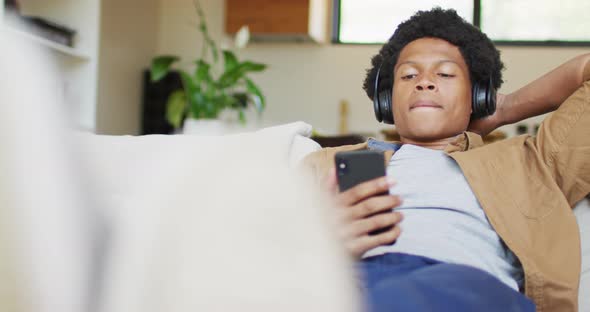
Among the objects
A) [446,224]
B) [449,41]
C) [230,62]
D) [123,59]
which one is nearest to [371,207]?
[446,224]

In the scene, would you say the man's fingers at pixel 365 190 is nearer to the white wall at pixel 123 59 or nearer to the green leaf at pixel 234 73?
the green leaf at pixel 234 73

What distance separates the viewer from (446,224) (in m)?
0.91

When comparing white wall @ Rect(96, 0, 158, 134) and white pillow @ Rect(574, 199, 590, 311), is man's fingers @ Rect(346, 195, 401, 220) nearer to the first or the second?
white pillow @ Rect(574, 199, 590, 311)

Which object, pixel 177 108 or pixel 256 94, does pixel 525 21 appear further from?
pixel 177 108

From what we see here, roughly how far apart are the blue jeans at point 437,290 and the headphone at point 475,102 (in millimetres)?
437

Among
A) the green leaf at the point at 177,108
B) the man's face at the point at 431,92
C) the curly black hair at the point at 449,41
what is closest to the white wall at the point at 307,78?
the green leaf at the point at 177,108

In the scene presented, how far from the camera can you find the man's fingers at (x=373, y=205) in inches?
32.5

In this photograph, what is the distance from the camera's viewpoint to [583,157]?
92 centimetres

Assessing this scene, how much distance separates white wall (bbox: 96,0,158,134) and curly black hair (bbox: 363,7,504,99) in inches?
96.1

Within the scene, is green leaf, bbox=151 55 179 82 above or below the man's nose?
above

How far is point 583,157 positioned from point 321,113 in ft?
10.4

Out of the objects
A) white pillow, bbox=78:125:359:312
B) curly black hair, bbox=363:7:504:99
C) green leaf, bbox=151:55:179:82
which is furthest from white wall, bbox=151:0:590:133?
white pillow, bbox=78:125:359:312

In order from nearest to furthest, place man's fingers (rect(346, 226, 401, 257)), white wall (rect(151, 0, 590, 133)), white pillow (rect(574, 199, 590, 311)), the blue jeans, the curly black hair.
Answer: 1. the blue jeans
2. man's fingers (rect(346, 226, 401, 257))
3. white pillow (rect(574, 199, 590, 311))
4. the curly black hair
5. white wall (rect(151, 0, 590, 133))

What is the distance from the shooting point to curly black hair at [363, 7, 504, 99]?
120 centimetres
